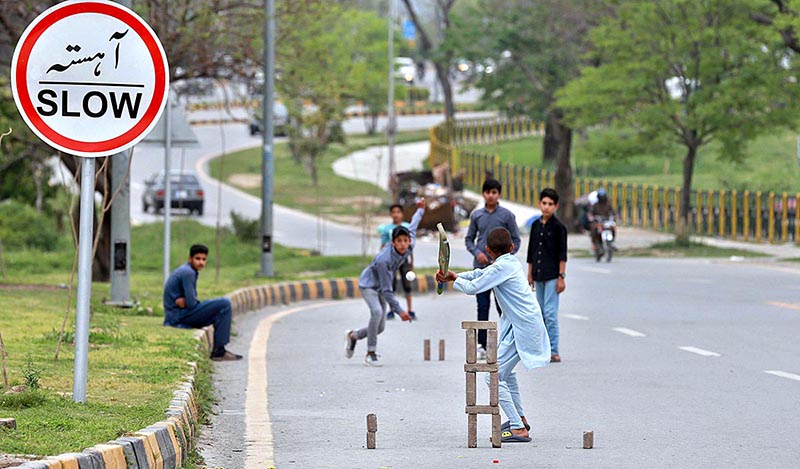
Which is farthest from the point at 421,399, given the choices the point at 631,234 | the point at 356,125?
the point at 356,125

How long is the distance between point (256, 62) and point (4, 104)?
7846 mm

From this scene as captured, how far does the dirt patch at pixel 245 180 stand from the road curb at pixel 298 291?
32.8m

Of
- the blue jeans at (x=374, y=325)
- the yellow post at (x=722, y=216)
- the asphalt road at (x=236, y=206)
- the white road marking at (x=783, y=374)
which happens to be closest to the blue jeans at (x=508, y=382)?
the white road marking at (x=783, y=374)

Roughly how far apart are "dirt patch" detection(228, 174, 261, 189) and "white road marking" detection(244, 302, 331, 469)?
40.7 meters

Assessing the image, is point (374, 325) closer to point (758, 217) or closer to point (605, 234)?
point (605, 234)

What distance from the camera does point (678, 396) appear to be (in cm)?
1130

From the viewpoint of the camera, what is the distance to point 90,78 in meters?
8.41

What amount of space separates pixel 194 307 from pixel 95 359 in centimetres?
317

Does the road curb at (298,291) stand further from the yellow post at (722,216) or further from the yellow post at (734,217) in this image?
the yellow post at (722,216)

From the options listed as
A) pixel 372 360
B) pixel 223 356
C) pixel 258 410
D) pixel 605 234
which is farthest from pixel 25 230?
pixel 258 410

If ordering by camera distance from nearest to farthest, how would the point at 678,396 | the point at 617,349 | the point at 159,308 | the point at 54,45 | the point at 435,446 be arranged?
the point at 54,45
the point at 435,446
the point at 678,396
the point at 617,349
the point at 159,308

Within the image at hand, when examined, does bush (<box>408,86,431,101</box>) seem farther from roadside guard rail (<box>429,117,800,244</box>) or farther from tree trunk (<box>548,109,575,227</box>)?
tree trunk (<box>548,109,575,227</box>)

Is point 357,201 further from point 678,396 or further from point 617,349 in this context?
point 678,396

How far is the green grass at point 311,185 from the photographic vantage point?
165 feet
